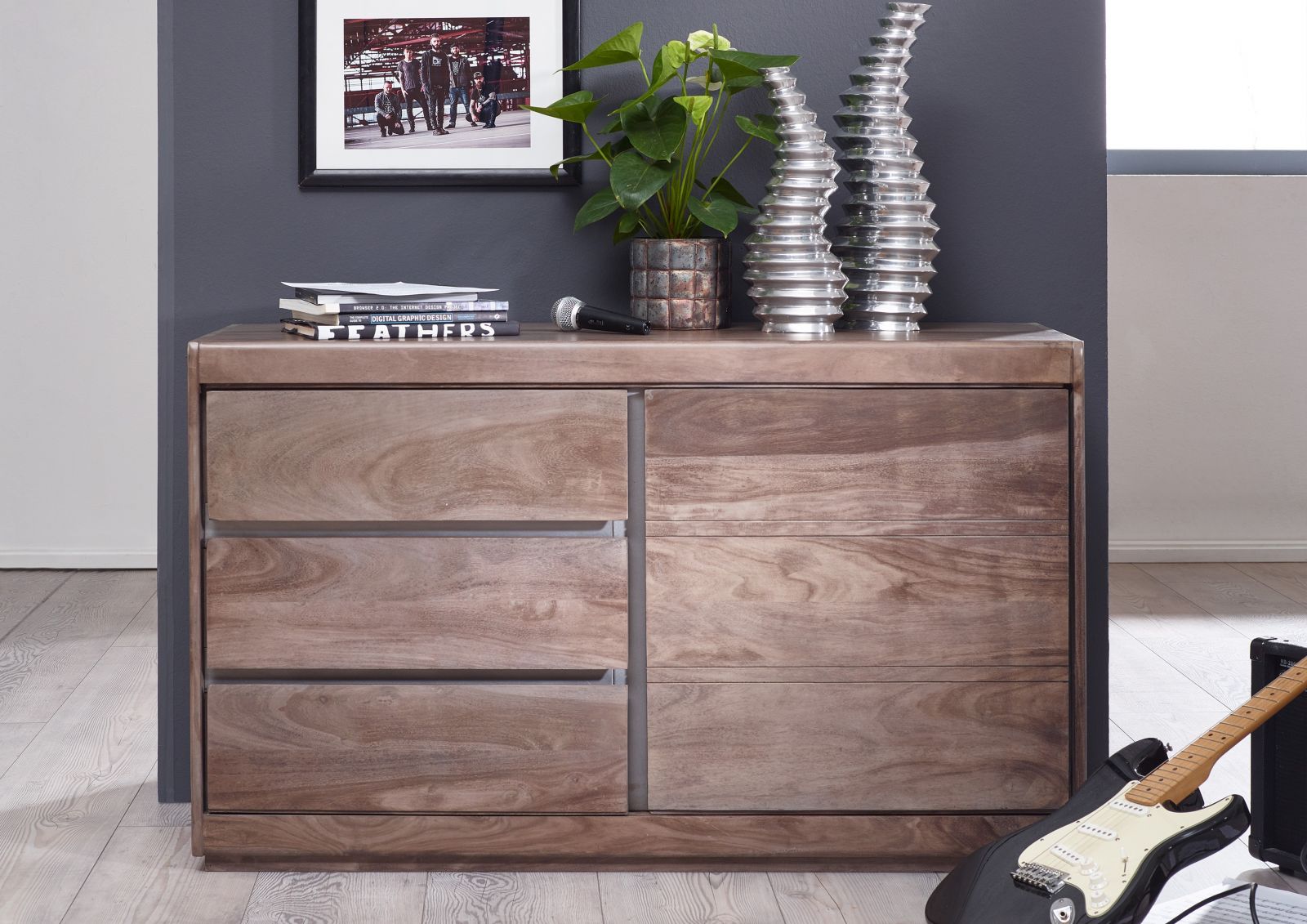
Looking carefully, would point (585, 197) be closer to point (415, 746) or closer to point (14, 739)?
point (415, 746)

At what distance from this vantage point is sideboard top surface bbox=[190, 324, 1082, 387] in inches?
69.2

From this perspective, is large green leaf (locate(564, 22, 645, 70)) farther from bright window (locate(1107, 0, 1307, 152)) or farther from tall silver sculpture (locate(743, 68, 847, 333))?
bright window (locate(1107, 0, 1307, 152))

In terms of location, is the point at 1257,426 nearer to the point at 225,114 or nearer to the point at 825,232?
the point at 825,232

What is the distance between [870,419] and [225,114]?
46.7 inches

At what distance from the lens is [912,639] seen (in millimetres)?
1802

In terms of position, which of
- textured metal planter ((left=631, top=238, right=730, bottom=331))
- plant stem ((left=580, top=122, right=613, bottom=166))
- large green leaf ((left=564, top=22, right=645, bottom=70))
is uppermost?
large green leaf ((left=564, top=22, right=645, bottom=70))

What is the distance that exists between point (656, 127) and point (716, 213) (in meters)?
0.16

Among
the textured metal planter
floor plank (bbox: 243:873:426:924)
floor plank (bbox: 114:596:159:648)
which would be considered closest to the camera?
floor plank (bbox: 243:873:426:924)

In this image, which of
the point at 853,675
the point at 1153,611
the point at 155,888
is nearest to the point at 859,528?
the point at 853,675

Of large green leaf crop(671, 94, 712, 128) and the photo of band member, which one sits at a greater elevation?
the photo of band member

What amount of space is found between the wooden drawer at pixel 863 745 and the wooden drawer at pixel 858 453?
0.25 m

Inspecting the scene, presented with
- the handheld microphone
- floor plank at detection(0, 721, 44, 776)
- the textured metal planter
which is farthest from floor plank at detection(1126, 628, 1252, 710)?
floor plank at detection(0, 721, 44, 776)

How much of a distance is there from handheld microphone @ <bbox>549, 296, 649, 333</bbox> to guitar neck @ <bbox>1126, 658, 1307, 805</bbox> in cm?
91

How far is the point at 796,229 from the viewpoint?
193 centimetres
